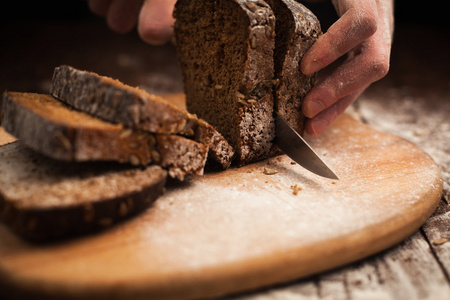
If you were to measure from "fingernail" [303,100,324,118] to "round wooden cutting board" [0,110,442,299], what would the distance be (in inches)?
18.8

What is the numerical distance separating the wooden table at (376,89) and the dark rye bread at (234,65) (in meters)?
1.19

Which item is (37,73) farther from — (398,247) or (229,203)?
(398,247)

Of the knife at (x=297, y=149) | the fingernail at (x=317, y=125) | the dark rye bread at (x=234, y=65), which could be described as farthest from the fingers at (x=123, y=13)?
the fingernail at (x=317, y=125)

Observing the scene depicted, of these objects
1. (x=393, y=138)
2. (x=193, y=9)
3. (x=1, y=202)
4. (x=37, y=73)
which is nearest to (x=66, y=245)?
(x=1, y=202)

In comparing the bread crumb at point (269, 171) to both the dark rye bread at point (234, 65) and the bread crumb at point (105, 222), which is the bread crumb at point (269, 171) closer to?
the dark rye bread at point (234, 65)

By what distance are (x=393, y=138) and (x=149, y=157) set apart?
2.19 meters

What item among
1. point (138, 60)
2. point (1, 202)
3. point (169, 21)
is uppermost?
point (169, 21)

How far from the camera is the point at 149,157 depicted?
2.32 metres

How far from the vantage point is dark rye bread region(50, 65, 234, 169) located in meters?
2.21

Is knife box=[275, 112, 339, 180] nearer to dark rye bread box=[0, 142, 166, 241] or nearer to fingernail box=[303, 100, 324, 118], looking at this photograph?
fingernail box=[303, 100, 324, 118]

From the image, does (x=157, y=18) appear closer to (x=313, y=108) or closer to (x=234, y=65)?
(x=234, y=65)

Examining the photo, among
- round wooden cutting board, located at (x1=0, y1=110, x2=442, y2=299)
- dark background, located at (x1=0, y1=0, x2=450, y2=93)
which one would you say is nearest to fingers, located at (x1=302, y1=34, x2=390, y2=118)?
round wooden cutting board, located at (x1=0, y1=110, x2=442, y2=299)


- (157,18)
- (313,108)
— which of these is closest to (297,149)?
(313,108)

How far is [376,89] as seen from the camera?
512 centimetres
